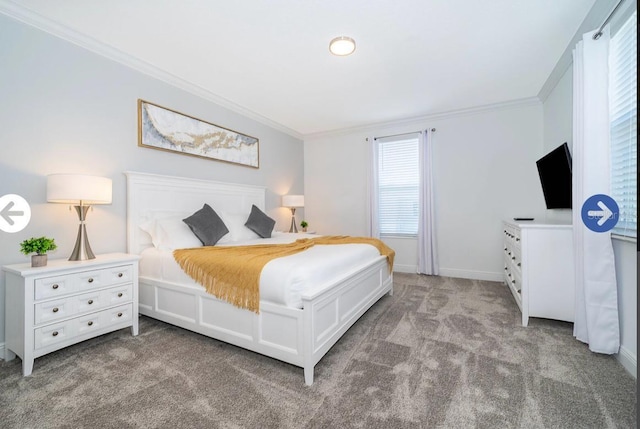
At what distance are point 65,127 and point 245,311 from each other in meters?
2.27

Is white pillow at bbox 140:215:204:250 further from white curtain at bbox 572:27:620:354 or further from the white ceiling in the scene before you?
white curtain at bbox 572:27:620:354

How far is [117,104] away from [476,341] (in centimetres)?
398

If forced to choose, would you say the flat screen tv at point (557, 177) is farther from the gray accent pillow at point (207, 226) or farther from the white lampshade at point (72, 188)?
the white lampshade at point (72, 188)

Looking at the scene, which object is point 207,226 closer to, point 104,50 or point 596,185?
point 104,50

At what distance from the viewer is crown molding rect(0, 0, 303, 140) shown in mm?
2129

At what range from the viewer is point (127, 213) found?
282cm

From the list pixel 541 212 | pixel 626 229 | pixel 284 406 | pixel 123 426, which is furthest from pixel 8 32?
pixel 541 212

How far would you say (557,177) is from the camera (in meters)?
2.88

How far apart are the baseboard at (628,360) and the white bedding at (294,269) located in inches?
73.7

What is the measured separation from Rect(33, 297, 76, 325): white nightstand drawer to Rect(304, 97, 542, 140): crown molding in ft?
14.7

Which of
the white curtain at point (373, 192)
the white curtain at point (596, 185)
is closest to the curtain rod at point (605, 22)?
the white curtain at point (596, 185)

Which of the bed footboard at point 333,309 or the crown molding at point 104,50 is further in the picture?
the crown molding at point 104,50

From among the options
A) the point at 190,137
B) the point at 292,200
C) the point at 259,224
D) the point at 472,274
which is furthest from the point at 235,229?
the point at 472,274

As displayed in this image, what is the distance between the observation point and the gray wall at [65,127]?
2.12m
